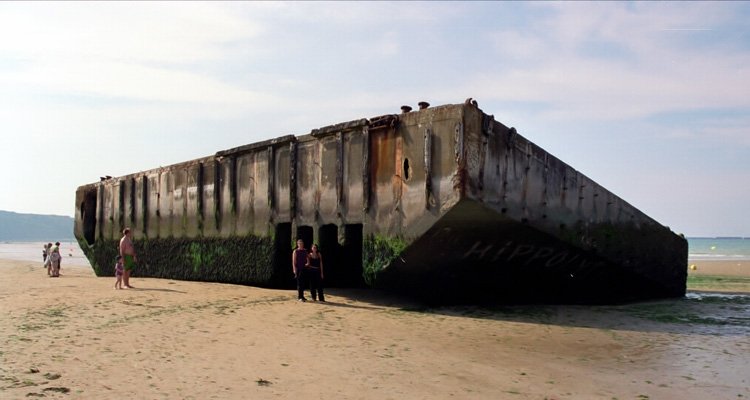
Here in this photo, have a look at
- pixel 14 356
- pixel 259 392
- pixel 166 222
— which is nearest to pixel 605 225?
pixel 259 392

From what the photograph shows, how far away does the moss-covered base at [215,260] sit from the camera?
13422mm

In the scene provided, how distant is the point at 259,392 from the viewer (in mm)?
5289

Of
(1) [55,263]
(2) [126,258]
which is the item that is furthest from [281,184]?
(1) [55,263]

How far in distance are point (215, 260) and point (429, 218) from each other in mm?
7158

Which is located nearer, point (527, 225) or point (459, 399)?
point (459, 399)

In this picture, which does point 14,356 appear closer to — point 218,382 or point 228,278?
point 218,382

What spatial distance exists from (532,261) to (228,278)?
7.34 meters

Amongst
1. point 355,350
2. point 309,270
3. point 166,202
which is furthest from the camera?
point 166,202

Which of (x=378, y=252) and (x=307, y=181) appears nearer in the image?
(x=378, y=252)

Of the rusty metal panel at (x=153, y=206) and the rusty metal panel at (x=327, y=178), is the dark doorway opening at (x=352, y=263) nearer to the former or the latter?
the rusty metal panel at (x=327, y=178)

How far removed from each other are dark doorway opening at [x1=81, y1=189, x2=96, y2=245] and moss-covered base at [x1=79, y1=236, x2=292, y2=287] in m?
4.56

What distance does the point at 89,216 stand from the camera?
871 inches

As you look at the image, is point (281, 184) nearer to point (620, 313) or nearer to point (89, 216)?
point (620, 313)

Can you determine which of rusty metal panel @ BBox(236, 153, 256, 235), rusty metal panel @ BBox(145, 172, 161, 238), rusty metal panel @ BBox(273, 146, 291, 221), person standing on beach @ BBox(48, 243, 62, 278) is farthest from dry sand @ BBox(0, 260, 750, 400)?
person standing on beach @ BBox(48, 243, 62, 278)
